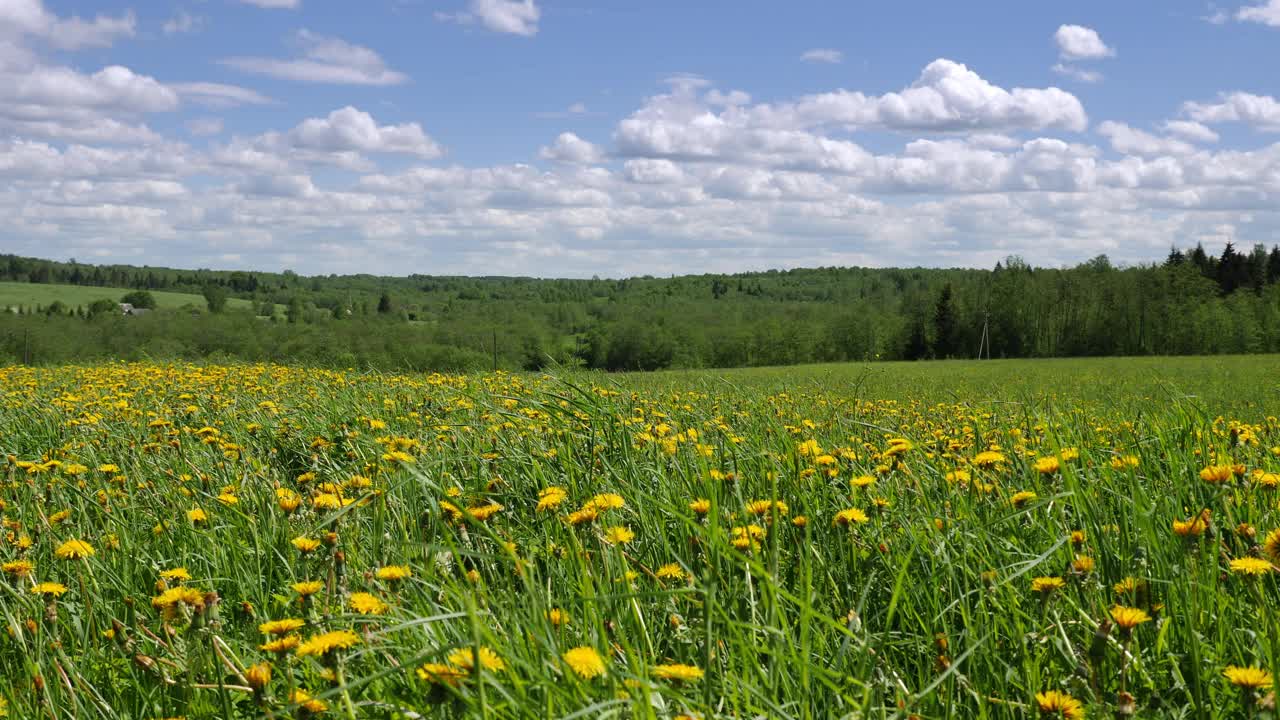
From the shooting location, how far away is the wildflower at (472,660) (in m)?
1.47

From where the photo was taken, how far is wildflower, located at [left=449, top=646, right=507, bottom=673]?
147 centimetres

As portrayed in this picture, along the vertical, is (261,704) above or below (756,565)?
below

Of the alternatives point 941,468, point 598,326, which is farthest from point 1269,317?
point 941,468

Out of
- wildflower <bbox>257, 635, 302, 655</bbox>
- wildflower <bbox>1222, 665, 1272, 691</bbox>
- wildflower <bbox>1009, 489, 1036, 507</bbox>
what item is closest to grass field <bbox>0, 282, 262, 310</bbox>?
wildflower <bbox>1009, 489, 1036, 507</bbox>

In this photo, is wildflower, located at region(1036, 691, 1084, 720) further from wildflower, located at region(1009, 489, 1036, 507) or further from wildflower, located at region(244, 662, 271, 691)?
wildflower, located at region(244, 662, 271, 691)

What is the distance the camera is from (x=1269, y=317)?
8025cm

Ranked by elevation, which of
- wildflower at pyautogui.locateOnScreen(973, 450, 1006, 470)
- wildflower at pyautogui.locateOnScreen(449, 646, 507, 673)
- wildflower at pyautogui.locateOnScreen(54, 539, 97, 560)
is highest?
wildflower at pyautogui.locateOnScreen(973, 450, 1006, 470)

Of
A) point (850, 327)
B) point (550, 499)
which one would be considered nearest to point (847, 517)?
point (550, 499)

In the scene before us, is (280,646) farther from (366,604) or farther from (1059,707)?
(1059,707)

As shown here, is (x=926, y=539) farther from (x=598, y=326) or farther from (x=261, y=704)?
(x=598, y=326)

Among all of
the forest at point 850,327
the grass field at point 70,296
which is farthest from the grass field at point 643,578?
the grass field at point 70,296

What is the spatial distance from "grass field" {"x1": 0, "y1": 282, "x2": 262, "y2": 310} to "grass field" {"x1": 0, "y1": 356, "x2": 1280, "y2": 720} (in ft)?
450

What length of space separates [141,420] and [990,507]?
6102mm

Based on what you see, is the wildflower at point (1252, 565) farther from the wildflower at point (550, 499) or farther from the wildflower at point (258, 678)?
the wildflower at point (258, 678)
